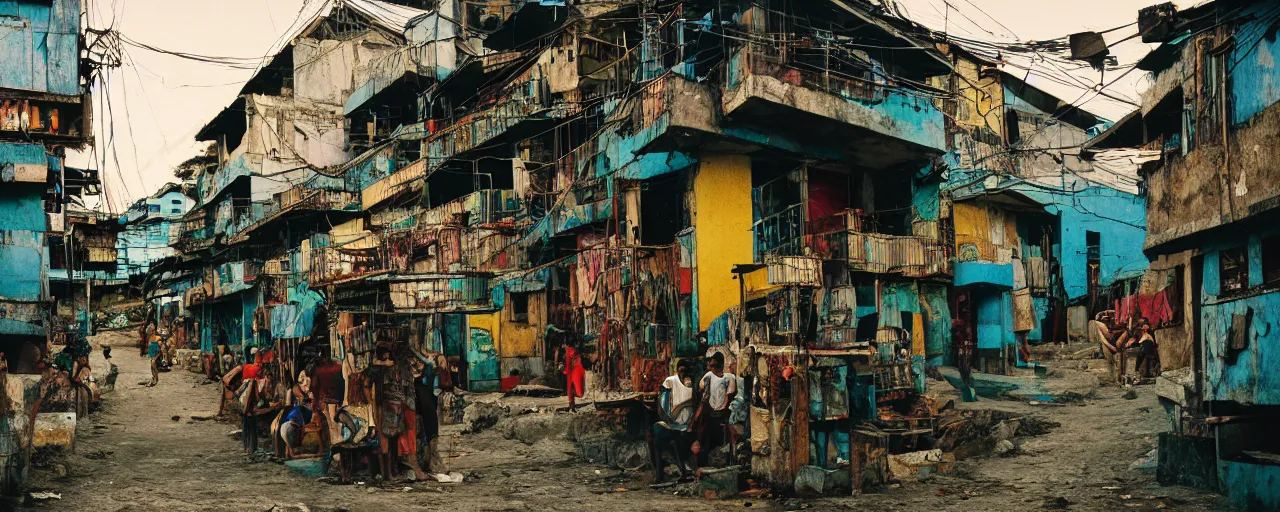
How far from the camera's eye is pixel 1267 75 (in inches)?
545

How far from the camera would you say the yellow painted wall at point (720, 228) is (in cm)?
2559

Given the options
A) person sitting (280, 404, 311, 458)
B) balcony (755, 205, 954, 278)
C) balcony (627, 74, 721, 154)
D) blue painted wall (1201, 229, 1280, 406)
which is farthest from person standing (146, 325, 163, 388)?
blue painted wall (1201, 229, 1280, 406)

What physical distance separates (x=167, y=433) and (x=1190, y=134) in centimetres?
2128

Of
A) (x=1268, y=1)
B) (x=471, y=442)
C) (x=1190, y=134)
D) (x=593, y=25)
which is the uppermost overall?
(x=593, y=25)

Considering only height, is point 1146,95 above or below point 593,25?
below

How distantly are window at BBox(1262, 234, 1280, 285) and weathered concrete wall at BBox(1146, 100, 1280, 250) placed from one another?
585 mm

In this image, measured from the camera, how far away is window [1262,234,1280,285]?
14.3 meters

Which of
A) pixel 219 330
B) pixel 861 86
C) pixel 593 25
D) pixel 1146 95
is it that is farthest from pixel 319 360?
pixel 219 330

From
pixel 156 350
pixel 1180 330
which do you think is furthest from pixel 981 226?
pixel 156 350

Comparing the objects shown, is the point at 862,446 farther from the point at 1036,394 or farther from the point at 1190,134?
the point at 1036,394

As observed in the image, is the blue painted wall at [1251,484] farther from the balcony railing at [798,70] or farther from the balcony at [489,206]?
the balcony at [489,206]

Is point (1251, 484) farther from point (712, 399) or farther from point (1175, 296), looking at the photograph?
point (1175, 296)

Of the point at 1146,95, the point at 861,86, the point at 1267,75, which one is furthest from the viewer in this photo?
the point at 861,86

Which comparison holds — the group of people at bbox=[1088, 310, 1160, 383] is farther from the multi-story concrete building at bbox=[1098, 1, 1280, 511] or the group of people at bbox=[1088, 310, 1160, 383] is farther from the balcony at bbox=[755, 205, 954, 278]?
the multi-story concrete building at bbox=[1098, 1, 1280, 511]
